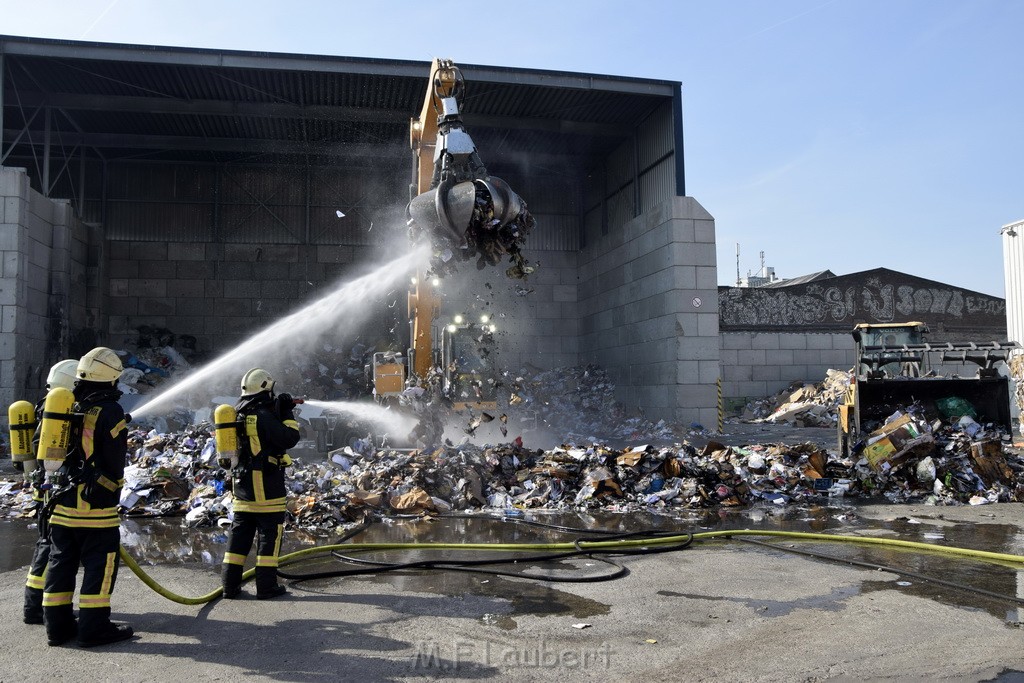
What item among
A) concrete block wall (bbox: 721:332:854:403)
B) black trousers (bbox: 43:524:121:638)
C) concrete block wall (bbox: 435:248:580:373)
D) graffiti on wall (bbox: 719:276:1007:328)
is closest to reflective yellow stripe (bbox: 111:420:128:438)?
black trousers (bbox: 43:524:121:638)

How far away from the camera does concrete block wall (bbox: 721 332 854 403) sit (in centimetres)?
2367

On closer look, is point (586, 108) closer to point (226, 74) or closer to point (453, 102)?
point (226, 74)

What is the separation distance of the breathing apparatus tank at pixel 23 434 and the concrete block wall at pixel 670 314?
14746mm

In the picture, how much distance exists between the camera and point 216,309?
23.5m

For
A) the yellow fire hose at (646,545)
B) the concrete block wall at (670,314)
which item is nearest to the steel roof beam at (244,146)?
the concrete block wall at (670,314)

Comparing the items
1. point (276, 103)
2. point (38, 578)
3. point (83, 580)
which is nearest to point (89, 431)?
point (83, 580)

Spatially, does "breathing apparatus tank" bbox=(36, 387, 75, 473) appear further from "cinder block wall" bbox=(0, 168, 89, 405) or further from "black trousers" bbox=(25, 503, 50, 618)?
"cinder block wall" bbox=(0, 168, 89, 405)

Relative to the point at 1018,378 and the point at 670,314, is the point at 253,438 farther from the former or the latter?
the point at 1018,378

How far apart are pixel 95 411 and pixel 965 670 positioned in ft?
15.8

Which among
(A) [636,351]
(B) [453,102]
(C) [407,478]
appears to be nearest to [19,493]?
(C) [407,478]

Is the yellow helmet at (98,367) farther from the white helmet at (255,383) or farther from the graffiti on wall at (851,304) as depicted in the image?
the graffiti on wall at (851,304)

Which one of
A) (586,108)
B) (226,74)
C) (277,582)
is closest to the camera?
(277,582)

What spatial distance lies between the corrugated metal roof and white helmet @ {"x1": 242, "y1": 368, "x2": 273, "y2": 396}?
546 inches

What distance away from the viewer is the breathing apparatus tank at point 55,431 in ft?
13.3
